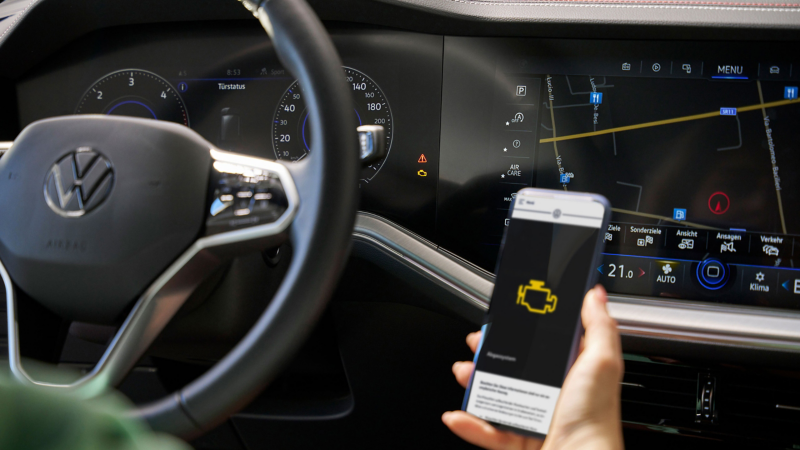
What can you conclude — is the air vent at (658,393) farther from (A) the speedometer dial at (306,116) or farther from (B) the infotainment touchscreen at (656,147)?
(A) the speedometer dial at (306,116)

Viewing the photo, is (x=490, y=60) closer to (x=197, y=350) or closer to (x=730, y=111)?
(x=730, y=111)

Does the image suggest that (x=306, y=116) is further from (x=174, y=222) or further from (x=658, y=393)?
(x=658, y=393)

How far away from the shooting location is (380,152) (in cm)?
83

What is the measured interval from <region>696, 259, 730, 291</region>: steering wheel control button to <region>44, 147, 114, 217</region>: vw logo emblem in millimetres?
937

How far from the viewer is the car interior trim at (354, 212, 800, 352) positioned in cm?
93

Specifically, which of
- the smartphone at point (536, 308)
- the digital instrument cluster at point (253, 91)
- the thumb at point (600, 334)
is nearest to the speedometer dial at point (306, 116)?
the digital instrument cluster at point (253, 91)

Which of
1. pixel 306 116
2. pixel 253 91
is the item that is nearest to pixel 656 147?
pixel 306 116

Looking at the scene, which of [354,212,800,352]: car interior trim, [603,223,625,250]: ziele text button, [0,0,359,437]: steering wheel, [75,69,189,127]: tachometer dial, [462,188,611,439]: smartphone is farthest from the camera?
[75,69,189,127]: tachometer dial

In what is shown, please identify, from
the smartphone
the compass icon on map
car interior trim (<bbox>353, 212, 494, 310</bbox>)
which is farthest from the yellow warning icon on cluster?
the compass icon on map

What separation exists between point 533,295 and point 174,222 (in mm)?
444

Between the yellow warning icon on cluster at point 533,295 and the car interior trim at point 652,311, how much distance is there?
229 mm

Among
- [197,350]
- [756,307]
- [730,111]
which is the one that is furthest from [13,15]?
[756,307]

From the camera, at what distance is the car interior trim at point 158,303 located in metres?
0.63

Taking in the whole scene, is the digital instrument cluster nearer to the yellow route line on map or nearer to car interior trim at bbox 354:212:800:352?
car interior trim at bbox 354:212:800:352
